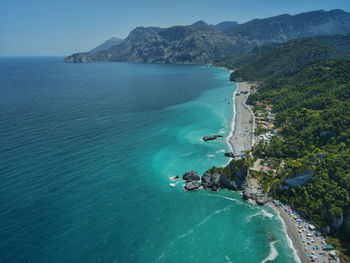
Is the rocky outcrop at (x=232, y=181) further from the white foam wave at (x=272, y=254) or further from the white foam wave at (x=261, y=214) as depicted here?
the white foam wave at (x=272, y=254)

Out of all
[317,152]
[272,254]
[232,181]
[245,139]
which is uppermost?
[317,152]

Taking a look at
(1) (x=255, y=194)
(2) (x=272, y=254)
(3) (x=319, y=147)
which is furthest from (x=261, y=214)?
(3) (x=319, y=147)

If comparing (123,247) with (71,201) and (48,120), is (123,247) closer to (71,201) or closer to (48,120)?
(71,201)

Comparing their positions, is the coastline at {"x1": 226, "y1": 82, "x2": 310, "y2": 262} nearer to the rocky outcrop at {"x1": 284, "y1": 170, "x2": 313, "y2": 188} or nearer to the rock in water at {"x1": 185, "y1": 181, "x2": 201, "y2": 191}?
the rocky outcrop at {"x1": 284, "y1": 170, "x2": 313, "y2": 188}

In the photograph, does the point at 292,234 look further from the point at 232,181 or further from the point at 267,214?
the point at 232,181

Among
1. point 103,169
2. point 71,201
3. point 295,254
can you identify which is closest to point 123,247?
point 71,201

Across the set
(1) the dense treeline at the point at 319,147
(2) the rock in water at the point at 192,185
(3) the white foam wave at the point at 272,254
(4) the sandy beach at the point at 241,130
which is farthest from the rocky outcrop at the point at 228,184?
(4) the sandy beach at the point at 241,130
